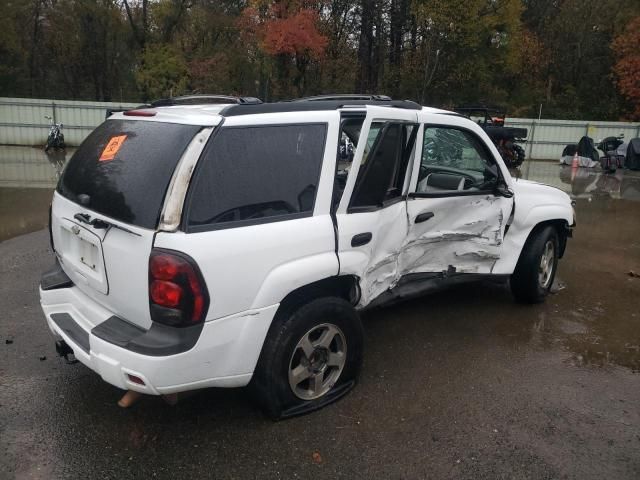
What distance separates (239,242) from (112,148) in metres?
1.04

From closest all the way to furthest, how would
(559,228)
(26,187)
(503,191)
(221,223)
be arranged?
(221,223)
(503,191)
(559,228)
(26,187)

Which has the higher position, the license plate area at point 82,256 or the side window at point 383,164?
the side window at point 383,164

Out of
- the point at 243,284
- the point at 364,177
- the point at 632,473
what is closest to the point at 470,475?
the point at 632,473

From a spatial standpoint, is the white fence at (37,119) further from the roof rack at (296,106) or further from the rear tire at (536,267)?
the roof rack at (296,106)

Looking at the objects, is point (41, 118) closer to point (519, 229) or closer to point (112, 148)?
point (112, 148)

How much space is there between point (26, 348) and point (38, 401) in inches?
32.1

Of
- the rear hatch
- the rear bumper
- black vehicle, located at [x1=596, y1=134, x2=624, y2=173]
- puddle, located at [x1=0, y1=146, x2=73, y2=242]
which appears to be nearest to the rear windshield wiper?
the rear hatch

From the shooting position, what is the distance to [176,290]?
257 centimetres

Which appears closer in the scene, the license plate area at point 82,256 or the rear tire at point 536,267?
the license plate area at point 82,256

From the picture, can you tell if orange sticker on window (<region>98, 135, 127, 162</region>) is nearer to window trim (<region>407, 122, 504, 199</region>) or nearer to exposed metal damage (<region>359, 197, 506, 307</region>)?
exposed metal damage (<region>359, 197, 506, 307</region>)

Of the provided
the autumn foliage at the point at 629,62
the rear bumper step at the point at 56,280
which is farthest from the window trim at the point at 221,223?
the autumn foliage at the point at 629,62

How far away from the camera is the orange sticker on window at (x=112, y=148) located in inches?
121

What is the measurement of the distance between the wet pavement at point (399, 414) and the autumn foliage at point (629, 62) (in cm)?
2745

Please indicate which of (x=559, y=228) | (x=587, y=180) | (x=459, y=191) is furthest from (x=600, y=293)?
(x=587, y=180)
